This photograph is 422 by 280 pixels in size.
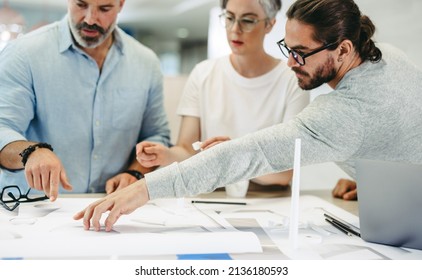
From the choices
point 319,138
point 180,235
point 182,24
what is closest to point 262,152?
point 319,138

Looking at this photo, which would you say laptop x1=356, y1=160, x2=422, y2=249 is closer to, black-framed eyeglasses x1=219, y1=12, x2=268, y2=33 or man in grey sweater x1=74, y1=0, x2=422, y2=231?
man in grey sweater x1=74, y1=0, x2=422, y2=231

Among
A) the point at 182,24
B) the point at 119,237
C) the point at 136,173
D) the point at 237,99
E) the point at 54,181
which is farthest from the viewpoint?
the point at 182,24

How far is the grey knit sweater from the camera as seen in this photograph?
3.11 ft

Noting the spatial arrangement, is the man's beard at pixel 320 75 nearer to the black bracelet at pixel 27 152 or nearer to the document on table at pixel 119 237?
the document on table at pixel 119 237

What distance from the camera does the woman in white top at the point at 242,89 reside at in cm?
139

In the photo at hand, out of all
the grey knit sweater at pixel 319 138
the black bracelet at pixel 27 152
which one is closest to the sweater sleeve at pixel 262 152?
the grey knit sweater at pixel 319 138

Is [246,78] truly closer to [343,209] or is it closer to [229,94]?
[229,94]

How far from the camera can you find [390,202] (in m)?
0.88

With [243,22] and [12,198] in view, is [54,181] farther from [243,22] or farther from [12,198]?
[243,22]

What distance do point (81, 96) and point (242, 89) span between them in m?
0.47

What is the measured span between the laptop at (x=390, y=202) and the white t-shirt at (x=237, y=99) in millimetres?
491

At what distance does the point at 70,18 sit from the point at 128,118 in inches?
12.6

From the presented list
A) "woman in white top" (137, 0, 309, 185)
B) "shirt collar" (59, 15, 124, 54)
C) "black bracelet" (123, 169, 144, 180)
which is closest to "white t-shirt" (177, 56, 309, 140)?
"woman in white top" (137, 0, 309, 185)

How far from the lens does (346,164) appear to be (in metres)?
1.11
